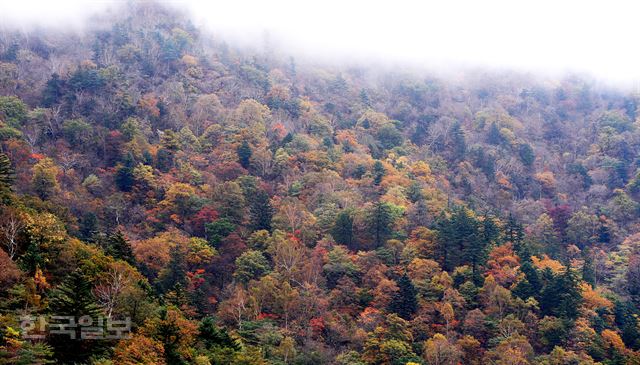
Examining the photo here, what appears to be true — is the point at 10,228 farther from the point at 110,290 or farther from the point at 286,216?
the point at 286,216

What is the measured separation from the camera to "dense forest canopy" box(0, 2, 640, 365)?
37938 millimetres

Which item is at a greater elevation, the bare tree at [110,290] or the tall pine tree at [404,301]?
the bare tree at [110,290]

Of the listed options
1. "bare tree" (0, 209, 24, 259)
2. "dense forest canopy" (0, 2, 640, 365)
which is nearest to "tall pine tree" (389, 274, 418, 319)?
"dense forest canopy" (0, 2, 640, 365)

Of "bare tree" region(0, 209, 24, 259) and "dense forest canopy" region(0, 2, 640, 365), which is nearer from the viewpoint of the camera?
"bare tree" region(0, 209, 24, 259)

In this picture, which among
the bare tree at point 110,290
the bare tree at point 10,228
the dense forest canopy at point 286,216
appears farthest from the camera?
the dense forest canopy at point 286,216

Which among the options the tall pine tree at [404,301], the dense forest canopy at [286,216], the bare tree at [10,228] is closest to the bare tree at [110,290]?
the dense forest canopy at [286,216]

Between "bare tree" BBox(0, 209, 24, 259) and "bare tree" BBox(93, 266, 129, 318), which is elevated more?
"bare tree" BBox(0, 209, 24, 259)

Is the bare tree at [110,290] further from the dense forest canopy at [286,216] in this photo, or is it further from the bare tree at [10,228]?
the bare tree at [10,228]

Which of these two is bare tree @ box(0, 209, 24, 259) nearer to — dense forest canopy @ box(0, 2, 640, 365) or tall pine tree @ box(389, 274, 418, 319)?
dense forest canopy @ box(0, 2, 640, 365)

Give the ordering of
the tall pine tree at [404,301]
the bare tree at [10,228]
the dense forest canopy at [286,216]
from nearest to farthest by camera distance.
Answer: the bare tree at [10,228] < the dense forest canopy at [286,216] < the tall pine tree at [404,301]

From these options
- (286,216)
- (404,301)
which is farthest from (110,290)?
(286,216)

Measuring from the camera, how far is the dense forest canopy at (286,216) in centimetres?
3794

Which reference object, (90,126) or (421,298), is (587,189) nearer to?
(421,298)

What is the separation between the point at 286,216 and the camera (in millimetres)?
59812
